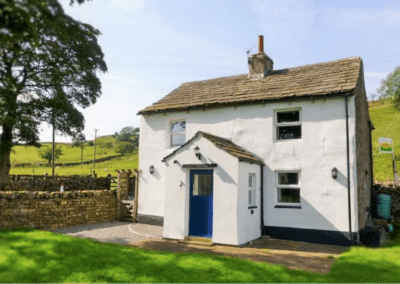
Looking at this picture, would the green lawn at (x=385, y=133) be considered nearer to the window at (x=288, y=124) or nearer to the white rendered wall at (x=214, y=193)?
the window at (x=288, y=124)

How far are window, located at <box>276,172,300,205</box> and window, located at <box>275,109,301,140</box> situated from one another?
1478 millimetres

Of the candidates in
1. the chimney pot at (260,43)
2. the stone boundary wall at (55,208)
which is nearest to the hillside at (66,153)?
the stone boundary wall at (55,208)

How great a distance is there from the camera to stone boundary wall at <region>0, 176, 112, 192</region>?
20583 millimetres

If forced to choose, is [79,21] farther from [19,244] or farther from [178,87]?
[178,87]

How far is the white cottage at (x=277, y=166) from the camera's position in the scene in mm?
10773

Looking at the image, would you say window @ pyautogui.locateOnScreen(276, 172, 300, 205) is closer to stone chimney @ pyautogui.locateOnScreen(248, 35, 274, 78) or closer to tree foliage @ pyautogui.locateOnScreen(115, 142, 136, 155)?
stone chimney @ pyautogui.locateOnScreen(248, 35, 274, 78)

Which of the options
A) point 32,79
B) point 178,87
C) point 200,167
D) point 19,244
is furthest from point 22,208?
point 178,87

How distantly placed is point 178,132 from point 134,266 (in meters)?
8.31

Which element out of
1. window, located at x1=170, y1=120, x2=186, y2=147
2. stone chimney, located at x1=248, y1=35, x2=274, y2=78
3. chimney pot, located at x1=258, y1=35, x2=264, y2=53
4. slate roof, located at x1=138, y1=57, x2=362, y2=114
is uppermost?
chimney pot, located at x1=258, y1=35, x2=264, y2=53

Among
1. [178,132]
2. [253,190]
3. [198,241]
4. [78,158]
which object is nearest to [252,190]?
[253,190]

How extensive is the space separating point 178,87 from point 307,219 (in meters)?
9.84

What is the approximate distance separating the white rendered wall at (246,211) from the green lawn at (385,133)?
19.2m

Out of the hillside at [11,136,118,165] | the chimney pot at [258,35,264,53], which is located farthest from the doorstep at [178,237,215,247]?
the hillside at [11,136,118,165]

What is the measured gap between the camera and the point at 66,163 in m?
61.1
